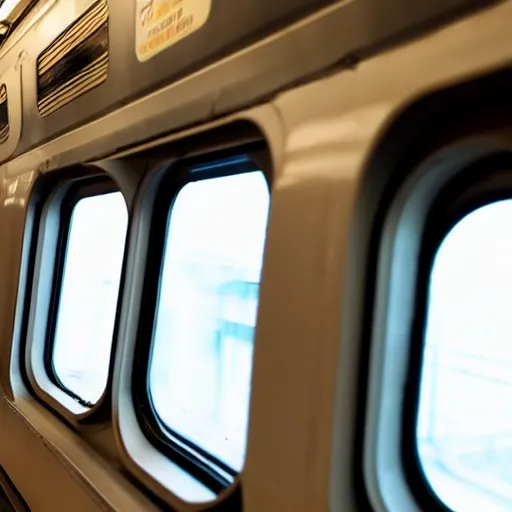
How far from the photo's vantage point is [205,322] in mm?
1984

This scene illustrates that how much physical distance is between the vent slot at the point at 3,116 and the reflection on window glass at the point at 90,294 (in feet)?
1.90

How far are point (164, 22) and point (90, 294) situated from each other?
1337mm

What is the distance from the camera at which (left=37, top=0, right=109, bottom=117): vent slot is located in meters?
2.00

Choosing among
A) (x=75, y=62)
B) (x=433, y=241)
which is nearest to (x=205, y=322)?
(x=75, y=62)

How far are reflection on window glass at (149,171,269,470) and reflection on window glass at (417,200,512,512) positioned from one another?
0.59 m

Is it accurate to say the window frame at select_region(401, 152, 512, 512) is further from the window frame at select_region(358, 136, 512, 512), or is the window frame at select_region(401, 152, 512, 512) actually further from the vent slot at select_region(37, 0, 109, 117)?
the vent slot at select_region(37, 0, 109, 117)

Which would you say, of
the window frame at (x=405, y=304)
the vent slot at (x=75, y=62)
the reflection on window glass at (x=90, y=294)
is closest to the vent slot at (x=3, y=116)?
the vent slot at (x=75, y=62)

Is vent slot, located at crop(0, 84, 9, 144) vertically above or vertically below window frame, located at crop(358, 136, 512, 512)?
above

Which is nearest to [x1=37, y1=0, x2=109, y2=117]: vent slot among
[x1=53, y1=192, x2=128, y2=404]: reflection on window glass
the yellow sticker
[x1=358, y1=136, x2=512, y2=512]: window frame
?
the yellow sticker

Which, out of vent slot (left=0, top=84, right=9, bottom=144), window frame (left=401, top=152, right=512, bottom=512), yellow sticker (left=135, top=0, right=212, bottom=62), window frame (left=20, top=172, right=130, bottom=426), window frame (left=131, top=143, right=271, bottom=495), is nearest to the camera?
window frame (left=401, top=152, right=512, bottom=512)

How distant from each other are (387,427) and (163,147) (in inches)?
36.0

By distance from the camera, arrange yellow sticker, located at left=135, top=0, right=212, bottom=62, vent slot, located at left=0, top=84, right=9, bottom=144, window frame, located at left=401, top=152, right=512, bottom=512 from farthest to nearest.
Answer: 1. vent slot, located at left=0, top=84, right=9, bottom=144
2. yellow sticker, located at left=135, top=0, right=212, bottom=62
3. window frame, located at left=401, top=152, right=512, bottom=512

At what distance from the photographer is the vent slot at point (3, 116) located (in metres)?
3.02

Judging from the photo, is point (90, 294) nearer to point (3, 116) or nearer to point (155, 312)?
point (155, 312)
